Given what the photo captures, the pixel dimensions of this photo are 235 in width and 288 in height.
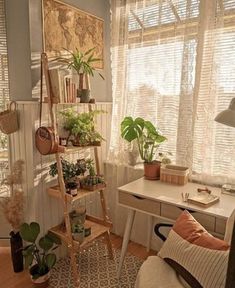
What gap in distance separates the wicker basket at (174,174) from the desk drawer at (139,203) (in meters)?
0.38

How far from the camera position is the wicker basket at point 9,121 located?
2.02 m

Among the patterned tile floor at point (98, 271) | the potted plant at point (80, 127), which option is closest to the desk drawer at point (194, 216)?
the patterned tile floor at point (98, 271)

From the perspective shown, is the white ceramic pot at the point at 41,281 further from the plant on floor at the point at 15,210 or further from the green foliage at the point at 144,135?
the green foliage at the point at 144,135

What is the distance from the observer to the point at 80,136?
2.21 metres

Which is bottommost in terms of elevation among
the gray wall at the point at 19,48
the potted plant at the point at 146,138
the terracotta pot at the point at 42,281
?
the terracotta pot at the point at 42,281

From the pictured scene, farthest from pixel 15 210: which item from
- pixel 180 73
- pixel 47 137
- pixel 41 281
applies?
pixel 180 73

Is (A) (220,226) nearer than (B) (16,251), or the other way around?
(A) (220,226)

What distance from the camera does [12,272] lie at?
2.20 meters

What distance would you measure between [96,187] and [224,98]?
131 cm

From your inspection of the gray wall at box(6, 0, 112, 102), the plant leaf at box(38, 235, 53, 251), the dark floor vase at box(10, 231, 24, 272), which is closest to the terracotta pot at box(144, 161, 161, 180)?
the plant leaf at box(38, 235, 53, 251)

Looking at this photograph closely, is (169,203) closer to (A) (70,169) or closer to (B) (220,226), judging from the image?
(B) (220,226)

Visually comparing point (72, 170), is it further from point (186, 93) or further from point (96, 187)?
point (186, 93)

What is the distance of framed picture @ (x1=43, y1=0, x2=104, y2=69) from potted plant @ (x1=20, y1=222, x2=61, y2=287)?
1.47m

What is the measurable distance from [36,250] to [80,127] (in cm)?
107
